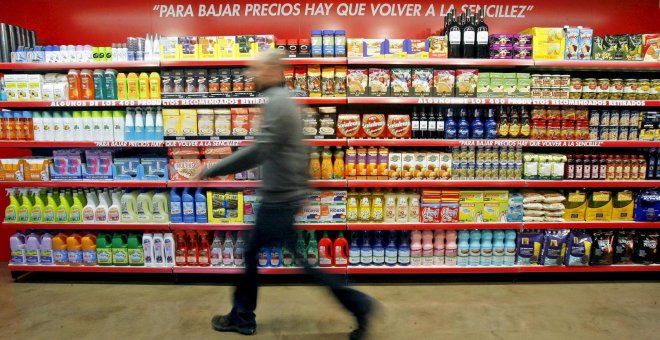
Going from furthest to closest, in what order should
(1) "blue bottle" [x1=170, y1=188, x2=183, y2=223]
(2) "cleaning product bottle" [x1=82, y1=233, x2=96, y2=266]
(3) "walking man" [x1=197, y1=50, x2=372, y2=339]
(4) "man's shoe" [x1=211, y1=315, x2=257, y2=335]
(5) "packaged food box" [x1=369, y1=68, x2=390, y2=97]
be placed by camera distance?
(2) "cleaning product bottle" [x1=82, y1=233, x2=96, y2=266] → (1) "blue bottle" [x1=170, y1=188, x2=183, y2=223] → (5) "packaged food box" [x1=369, y1=68, x2=390, y2=97] → (4) "man's shoe" [x1=211, y1=315, x2=257, y2=335] → (3) "walking man" [x1=197, y1=50, x2=372, y2=339]

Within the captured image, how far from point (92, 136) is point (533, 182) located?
160 inches

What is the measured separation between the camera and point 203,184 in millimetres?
4195

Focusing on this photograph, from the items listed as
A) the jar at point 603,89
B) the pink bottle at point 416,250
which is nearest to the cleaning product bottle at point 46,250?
the pink bottle at point 416,250

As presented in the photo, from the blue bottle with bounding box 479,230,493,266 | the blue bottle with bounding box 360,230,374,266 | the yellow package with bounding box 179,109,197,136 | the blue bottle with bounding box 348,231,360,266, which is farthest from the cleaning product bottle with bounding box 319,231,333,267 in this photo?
the yellow package with bounding box 179,109,197,136

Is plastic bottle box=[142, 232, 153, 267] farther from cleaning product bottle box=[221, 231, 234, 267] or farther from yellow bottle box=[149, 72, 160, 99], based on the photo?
yellow bottle box=[149, 72, 160, 99]

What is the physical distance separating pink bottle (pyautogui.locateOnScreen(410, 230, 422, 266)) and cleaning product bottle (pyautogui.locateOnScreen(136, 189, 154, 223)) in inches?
96.9

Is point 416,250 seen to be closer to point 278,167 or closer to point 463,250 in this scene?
point 463,250

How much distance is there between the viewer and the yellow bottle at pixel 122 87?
13.5 feet

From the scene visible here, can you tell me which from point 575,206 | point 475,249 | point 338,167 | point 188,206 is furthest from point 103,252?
point 575,206

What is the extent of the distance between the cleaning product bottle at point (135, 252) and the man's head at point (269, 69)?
234 centimetres

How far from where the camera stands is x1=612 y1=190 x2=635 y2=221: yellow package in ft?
14.1

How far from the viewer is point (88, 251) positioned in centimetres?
432

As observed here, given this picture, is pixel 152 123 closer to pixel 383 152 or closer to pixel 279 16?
pixel 279 16

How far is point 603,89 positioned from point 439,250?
2092 millimetres
